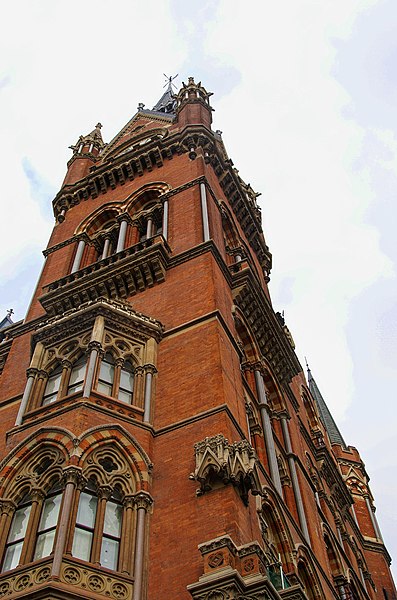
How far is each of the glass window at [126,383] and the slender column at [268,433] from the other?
166 inches

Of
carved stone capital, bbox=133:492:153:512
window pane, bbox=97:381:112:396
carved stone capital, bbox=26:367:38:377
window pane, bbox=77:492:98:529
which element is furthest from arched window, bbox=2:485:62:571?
carved stone capital, bbox=26:367:38:377

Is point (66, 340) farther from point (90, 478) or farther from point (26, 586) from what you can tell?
point (26, 586)

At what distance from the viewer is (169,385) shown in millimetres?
16594

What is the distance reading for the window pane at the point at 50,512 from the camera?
42.8 ft

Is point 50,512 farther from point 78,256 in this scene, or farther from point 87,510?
point 78,256

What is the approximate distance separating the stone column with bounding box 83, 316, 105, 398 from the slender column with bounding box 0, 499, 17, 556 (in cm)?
263

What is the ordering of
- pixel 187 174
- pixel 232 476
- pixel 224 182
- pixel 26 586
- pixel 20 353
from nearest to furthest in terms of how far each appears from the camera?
1. pixel 26 586
2. pixel 232 476
3. pixel 20 353
4. pixel 187 174
5. pixel 224 182

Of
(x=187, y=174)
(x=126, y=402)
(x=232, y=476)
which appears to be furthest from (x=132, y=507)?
(x=187, y=174)

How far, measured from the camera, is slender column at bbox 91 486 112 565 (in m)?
12.4

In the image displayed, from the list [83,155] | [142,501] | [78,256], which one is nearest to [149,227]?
[78,256]

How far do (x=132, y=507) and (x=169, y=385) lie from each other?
12.1 ft

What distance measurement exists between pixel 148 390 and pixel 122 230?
1047 centimetres

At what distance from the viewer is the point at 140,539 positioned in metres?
12.8

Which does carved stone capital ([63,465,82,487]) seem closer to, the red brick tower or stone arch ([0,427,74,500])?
the red brick tower
